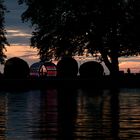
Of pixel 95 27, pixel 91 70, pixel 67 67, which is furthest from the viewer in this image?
pixel 67 67

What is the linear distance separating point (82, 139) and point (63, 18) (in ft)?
204

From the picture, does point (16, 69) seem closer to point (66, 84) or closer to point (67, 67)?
point (67, 67)

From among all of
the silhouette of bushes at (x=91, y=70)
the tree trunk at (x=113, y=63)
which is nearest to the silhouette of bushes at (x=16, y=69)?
the silhouette of bushes at (x=91, y=70)

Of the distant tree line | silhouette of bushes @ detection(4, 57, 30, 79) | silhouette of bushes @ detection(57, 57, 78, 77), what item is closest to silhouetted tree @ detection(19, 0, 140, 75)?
the distant tree line

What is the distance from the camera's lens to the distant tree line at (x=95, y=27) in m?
72.8

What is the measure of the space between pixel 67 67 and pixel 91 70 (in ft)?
11.7

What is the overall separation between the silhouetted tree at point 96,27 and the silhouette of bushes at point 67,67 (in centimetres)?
251

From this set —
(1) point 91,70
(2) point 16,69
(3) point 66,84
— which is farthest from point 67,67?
(3) point 66,84

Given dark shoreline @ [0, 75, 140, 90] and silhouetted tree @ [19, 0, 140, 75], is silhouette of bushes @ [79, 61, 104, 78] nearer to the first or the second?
silhouetted tree @ [19, 0, 140, 75]

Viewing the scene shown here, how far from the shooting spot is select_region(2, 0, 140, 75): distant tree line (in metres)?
72.8

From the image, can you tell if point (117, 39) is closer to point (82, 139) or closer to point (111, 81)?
point (111, 81)

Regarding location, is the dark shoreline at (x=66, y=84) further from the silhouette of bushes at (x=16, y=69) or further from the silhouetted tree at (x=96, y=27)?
the silhouette of bushes at (x=16, y=69)

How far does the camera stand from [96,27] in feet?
241

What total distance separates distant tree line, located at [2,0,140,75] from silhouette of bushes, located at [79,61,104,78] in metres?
1.56
